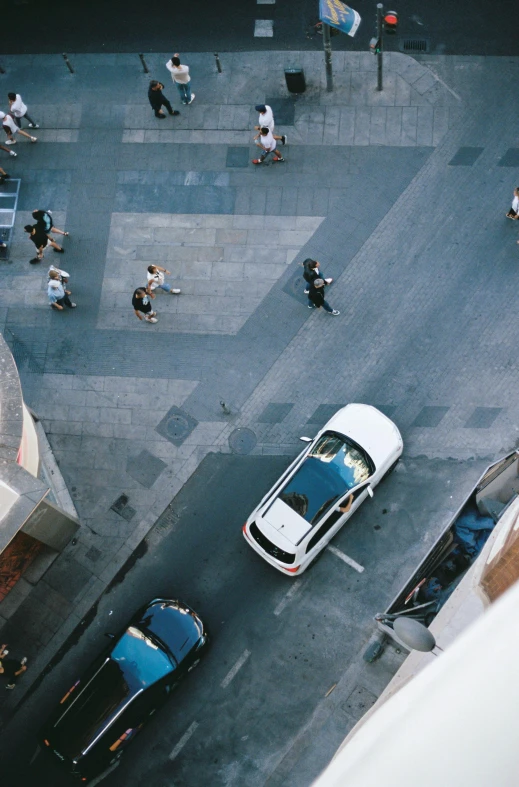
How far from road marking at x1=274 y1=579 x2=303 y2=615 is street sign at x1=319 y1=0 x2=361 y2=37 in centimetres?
1341

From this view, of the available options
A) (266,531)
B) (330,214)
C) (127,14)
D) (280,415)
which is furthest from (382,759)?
(127,14)

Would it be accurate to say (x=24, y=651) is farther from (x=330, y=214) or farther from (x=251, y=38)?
(x=251, y=38)

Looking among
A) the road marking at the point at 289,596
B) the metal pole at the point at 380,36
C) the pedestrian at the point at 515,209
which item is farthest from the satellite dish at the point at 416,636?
the metal pole at the point at 380,36

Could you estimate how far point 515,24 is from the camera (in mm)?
20906

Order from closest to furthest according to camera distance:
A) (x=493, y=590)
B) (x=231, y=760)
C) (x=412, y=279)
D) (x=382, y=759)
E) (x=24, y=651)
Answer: (x=382, y=759) → (x=493, y=590) → (x=231, y=760) → (x=24, y=651) → (x=412, y=279)

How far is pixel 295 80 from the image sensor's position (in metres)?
20.7

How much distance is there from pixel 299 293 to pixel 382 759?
13337mm

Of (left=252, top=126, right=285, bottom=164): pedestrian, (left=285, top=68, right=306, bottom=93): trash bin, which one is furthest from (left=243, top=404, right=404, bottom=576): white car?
(left=285, top=68, right=306, bottom=93): trash bin

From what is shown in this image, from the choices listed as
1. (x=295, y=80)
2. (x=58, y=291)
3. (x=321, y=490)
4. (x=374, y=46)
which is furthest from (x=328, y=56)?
(x=321, y=490)

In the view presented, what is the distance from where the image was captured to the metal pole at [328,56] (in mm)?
19475

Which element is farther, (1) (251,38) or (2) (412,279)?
(1) (251,38)

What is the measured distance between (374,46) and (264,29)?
11.9 feet

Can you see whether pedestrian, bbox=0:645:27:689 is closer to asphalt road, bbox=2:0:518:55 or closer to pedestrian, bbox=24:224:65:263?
pedestrian, bbox=24:224:65:263

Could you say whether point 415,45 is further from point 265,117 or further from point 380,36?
point 265,117
